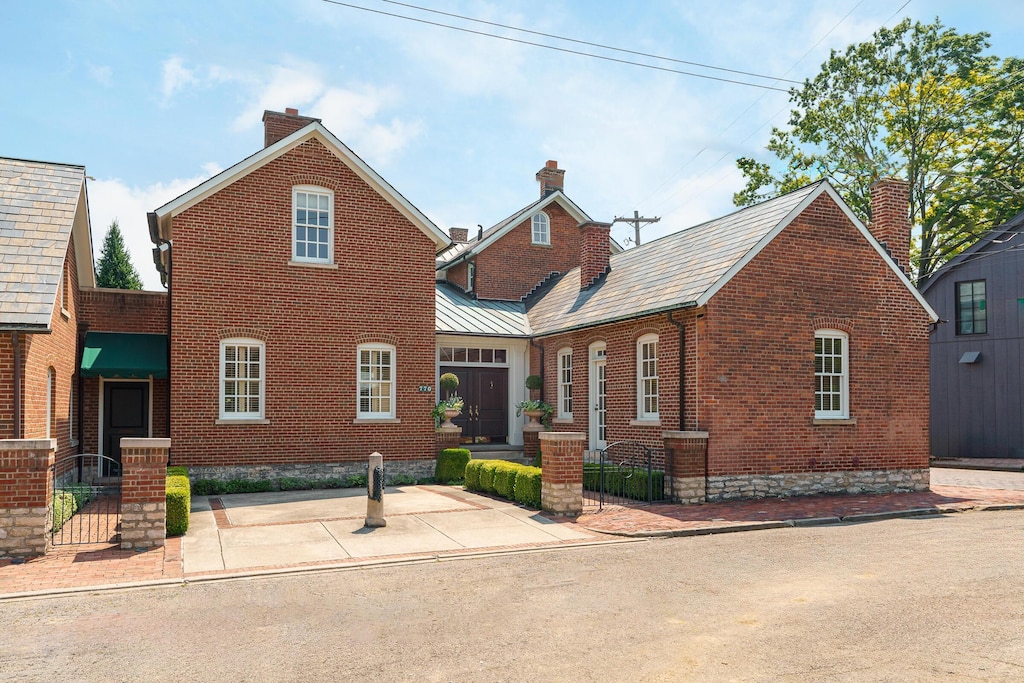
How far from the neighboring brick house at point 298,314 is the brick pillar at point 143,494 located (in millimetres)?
5916

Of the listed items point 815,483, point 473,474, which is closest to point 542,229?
point 473,474

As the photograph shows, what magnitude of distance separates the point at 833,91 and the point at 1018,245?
1077 centimetres

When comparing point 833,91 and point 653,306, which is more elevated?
point 833,91

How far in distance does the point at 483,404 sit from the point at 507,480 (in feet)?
21.6

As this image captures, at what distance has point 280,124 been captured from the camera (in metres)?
18.6

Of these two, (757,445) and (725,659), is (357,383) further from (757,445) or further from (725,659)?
(725,659)

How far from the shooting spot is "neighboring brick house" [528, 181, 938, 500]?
15.1m

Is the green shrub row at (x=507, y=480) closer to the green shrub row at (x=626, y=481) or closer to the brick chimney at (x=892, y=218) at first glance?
the green shrub row at (x=626, y=481)

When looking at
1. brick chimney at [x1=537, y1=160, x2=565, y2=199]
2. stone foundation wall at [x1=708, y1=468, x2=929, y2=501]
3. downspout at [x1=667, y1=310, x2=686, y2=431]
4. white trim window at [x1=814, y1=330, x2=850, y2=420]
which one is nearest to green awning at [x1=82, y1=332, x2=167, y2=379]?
downspout at [x1=667, y1=310, x2=686, y2=431]

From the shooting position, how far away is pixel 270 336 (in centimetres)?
1720

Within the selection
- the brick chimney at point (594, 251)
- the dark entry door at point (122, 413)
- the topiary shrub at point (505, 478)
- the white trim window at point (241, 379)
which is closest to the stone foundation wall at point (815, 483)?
the topiary shrub at point (505, 478)

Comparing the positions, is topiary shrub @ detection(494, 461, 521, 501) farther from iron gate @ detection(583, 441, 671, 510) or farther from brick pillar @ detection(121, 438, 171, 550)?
brick pillar @ detection(121, 438, 171, 550)

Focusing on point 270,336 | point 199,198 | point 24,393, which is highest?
point 199,198

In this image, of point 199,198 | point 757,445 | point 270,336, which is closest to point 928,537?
point 757,445
